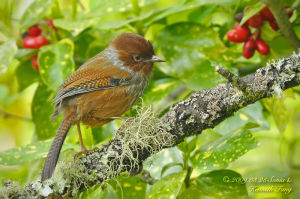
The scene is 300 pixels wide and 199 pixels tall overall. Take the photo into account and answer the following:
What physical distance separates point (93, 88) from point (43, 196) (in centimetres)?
137

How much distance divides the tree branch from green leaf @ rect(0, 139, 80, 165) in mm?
1859

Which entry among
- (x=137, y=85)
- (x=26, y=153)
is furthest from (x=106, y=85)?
(x=26, y=153)

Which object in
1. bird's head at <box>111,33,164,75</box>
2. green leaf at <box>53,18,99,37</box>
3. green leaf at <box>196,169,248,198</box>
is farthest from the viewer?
bird's head at <box>111,33,164,75</box>

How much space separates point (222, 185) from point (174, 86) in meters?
1.12

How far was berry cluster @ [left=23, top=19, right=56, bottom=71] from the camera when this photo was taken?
4.13 m

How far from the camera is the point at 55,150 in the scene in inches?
123

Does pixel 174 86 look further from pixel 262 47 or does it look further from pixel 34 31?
pixel 34 31

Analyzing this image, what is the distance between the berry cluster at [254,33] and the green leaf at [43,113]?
1840mm

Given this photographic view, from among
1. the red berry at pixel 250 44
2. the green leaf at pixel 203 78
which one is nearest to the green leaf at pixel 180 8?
the red berry at pixel 250 44

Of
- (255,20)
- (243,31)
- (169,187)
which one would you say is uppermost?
(255,20)

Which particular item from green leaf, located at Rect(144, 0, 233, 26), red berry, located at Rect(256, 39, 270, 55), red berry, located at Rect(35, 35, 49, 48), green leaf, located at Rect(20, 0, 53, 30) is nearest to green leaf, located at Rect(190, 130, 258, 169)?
red berry, located at Rect(256, 39, 270, 55)

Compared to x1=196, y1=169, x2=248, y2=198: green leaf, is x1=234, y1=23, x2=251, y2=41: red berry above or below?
above

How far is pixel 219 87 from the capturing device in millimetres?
2746

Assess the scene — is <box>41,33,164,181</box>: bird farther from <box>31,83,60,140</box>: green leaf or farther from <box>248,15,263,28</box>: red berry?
<box>248,15,263,28</box>: red berry
